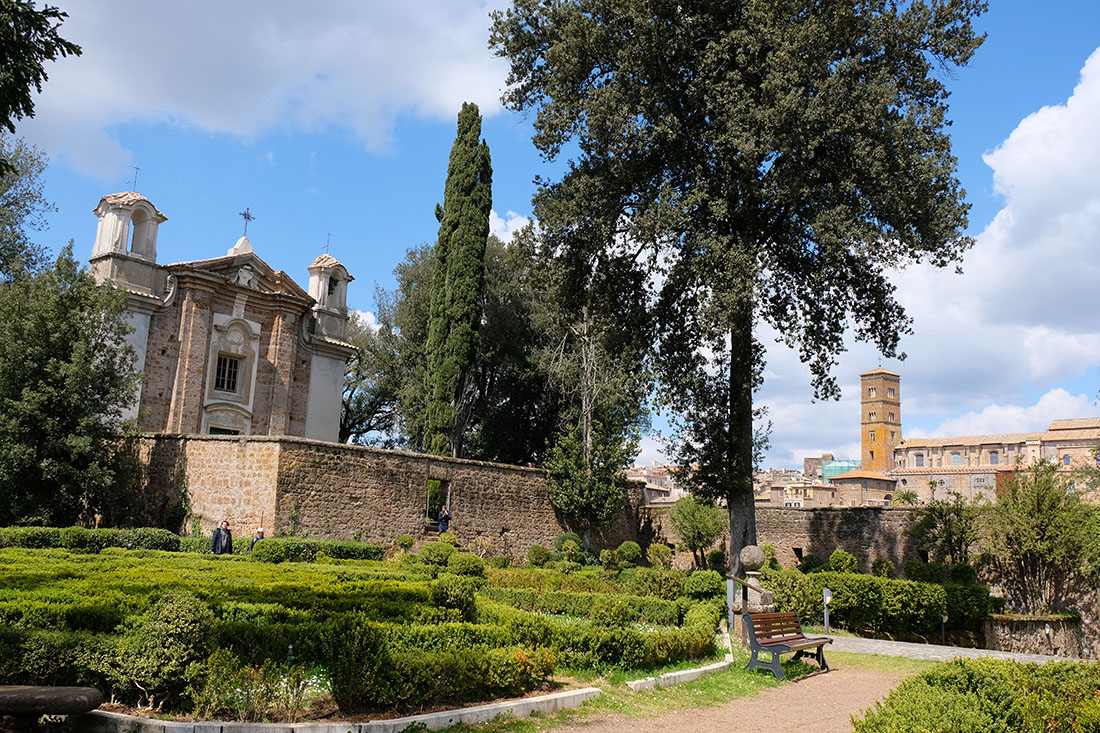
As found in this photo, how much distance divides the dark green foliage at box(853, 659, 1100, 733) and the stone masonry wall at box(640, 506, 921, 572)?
55.8ft

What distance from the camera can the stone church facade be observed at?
2203 centimetres

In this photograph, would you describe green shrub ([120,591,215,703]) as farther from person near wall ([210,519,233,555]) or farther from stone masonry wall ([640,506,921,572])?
stone masonry wall ([640,506,921,572])

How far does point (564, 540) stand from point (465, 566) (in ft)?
27.0

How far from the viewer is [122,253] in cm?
2173

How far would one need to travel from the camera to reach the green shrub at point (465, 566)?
1627 cm

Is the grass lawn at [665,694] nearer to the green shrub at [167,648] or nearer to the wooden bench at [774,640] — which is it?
the wooden bench at [774,640]

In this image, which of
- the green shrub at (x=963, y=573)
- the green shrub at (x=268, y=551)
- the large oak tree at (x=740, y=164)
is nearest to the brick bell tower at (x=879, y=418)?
the green shrub at (x=963, y=573)

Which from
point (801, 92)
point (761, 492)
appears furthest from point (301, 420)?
point (761, 492)

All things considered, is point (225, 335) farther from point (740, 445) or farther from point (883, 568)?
point (883, 568)

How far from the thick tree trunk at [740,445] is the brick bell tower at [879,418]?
8078 cm

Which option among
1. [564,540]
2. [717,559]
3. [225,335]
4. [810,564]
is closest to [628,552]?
[564,540]

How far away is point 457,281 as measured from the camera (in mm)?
26188

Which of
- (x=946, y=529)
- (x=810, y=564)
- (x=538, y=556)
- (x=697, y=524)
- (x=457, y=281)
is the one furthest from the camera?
(x=457, y=281)

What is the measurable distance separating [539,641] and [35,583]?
17.6 ft
